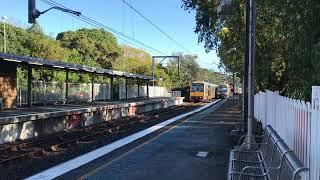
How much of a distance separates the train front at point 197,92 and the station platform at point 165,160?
2156 inches

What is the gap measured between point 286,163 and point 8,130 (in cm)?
1632

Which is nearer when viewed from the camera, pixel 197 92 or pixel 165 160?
pixel 165 160

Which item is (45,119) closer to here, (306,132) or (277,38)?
(277,38)

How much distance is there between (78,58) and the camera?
67.1m

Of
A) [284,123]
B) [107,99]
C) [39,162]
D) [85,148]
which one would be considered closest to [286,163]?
[284,123]

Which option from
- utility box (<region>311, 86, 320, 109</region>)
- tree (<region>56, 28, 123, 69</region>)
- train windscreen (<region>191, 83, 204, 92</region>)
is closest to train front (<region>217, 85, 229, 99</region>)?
tree (<region>56, 28, 123, 69</region>)

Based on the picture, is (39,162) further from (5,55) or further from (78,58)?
(78,58)

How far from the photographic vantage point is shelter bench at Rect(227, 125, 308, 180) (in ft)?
19.8

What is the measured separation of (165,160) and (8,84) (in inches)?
701

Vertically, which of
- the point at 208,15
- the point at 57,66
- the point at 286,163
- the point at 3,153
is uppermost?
the point at 208,15

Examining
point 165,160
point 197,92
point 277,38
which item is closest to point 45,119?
point 277,38

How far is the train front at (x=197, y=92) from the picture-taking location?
7489 cm

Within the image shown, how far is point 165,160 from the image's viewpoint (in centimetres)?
1366

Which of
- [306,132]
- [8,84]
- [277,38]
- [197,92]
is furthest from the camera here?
[197,92]
